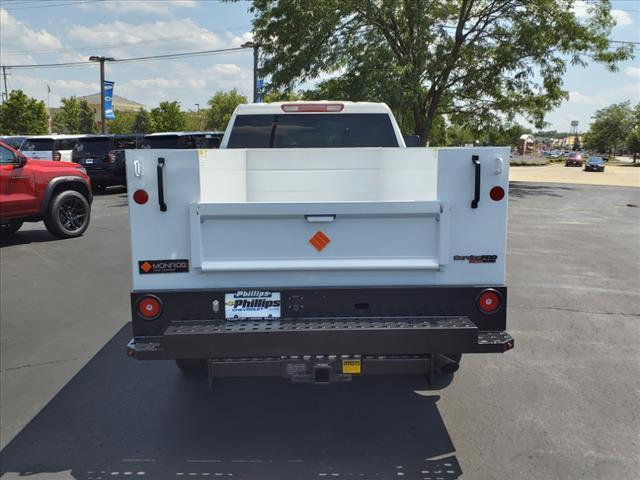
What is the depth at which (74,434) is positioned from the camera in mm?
3668

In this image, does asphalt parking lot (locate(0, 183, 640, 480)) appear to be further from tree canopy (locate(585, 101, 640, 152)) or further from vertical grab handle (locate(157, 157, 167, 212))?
tree canopy (locate(585, 101, 640, 152))

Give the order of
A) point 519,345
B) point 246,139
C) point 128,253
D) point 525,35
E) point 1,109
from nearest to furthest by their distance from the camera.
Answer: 1. point 519,345
2. point 246,139
3. point 128,253
4. point 525,35
5. point 1,109

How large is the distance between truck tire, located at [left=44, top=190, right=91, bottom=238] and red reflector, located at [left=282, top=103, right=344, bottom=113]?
21.2 feet

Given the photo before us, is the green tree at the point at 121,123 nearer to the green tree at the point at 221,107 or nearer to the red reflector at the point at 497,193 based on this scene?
the green tree at the point at 221,107

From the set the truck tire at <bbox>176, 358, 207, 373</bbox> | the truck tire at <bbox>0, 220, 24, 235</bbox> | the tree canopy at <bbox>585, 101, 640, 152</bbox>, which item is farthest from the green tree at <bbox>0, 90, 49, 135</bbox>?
the tree canopy at <bbox>585, 101, 640, 152</bbox>

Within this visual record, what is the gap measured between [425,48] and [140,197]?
1960 cm

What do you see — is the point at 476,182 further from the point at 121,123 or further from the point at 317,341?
the point at 121,123

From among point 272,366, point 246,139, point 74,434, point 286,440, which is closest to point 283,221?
point 272,366

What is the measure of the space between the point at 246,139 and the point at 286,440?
3.52 meters

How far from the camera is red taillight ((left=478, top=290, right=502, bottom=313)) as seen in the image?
11.2 feet

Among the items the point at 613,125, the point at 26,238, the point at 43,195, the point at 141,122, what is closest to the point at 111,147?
the point at 26,238

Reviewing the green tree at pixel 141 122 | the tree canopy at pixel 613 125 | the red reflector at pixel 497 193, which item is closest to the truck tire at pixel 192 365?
the red reflector at pixel 497 193

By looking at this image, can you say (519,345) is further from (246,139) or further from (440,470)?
(246,139)

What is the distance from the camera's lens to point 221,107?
232 feet
